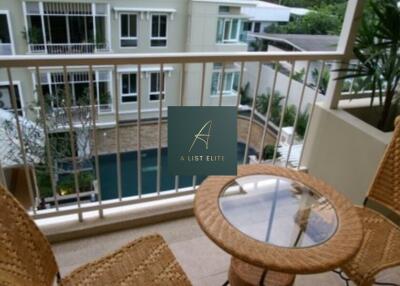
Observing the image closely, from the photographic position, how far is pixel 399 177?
1.48 meters

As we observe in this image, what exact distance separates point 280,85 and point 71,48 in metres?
1.37

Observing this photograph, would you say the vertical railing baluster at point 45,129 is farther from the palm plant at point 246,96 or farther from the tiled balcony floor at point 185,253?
the palm plant at point 246,96

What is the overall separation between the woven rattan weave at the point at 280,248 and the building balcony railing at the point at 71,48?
1167 mm

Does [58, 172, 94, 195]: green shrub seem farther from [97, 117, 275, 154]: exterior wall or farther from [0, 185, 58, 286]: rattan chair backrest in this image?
[0, 185, 58, 286]: rattan chair backrest

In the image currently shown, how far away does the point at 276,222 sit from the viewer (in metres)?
1.25

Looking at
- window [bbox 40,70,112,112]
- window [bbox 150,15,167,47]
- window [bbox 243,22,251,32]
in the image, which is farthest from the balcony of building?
window [bbox 243,22,251,32]

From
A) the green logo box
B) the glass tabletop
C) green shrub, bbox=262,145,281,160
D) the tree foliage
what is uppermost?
the tree foliage

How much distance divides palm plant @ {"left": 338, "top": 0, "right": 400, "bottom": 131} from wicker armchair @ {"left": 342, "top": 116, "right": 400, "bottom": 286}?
0.63m

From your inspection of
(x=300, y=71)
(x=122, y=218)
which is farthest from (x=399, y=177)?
(x=122, y=218)

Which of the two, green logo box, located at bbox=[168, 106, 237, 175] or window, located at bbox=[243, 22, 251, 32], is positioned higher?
window, located at bbox=[243, 22, 251, 32]

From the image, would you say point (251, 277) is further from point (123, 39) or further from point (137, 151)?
point (123, 39)

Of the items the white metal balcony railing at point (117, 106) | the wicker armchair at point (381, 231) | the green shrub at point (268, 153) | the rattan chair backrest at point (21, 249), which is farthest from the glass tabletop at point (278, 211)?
the green shrub at point (268, 153)

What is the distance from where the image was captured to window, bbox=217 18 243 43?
202 centimetres

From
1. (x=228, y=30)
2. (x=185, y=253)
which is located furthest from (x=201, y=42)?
(x=185, y=253)
